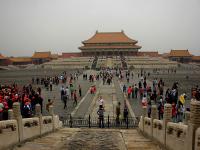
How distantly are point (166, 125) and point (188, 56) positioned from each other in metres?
89.5

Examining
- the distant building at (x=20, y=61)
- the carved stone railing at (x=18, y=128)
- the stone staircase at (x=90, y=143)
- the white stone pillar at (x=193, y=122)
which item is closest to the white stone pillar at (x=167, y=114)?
the stone staircase at (x=90, y=143)

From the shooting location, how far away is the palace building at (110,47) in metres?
86.5

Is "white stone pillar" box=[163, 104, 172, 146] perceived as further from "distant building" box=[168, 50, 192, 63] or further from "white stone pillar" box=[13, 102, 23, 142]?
"distant building" box=[168, 50, 192, 63]

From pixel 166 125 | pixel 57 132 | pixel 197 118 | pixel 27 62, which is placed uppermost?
pixel 27 62

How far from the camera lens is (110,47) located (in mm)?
87188

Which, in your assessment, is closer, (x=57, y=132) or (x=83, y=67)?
(x=57, y=132)

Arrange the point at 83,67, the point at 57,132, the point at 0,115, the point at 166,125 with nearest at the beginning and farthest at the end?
the point at 166,125, the point at 0,115, the point at 57,132, the point at 83,67

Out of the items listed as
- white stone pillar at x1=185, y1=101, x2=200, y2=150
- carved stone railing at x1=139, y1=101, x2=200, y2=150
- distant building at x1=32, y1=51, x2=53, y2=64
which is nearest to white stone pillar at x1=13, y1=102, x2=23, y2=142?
carved stone railing at x1=139, y1=101, x2=200, y2=150

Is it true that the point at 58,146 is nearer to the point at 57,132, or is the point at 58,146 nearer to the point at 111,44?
the point at 57,132

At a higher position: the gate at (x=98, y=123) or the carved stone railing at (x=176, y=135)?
the carved stone railing at (x=176, y=135)

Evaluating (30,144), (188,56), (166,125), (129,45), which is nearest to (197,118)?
(166,125)

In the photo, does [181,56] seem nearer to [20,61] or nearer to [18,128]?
[20,61]

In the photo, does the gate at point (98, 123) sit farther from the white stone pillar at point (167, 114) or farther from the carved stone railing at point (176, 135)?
the carved stone railing at point (176, 135)

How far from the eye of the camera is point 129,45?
88.2 metres
